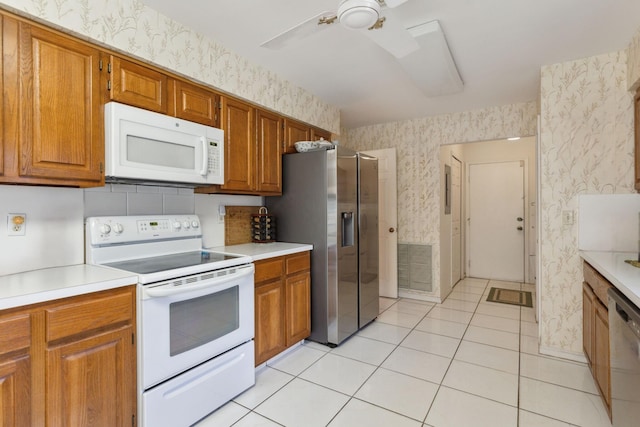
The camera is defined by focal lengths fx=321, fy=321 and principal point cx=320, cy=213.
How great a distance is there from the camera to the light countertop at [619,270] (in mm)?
1377

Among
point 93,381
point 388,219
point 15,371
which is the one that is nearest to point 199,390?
point 93,381

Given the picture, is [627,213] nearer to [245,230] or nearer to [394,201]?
[394,201]

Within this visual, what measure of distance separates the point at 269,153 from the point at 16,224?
5.58 feet

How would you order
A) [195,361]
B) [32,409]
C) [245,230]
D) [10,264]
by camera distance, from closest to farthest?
1. [32,409]
2. [10,264]
3. [195,361]
4. [245,230]

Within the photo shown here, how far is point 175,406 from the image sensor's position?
1656 mm

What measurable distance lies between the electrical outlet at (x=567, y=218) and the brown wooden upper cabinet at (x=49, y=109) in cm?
320

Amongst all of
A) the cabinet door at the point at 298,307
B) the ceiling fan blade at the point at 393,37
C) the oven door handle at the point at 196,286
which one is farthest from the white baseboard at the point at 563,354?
the ceiling fan blade at the point at 393,37

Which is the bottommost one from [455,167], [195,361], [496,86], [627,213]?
[195,361]

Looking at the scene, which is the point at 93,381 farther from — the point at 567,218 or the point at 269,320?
the point at 567,218

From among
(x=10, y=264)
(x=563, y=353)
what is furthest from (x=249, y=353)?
(x=563, y=353)

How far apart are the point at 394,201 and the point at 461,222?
5.48 feet

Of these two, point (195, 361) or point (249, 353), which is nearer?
point (195, 361)

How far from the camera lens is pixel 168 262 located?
1.90 meters

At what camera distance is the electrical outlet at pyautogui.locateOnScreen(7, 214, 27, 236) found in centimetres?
163
